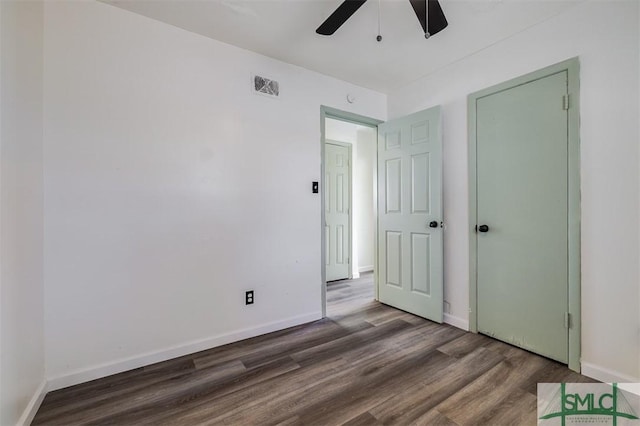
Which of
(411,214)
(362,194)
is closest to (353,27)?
(411,214)

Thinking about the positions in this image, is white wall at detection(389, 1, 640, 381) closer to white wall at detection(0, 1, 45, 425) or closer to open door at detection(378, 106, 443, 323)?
open door at detection(378, 106, 443, 323)

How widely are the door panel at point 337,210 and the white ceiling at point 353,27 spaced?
1.78m

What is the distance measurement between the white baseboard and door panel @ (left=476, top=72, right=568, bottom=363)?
1.76 m

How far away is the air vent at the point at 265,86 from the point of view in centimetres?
244

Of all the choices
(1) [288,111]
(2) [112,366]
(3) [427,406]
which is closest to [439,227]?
(3) [427,406]

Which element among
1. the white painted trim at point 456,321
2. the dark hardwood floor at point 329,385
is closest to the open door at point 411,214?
the white painted trim at point 456,321

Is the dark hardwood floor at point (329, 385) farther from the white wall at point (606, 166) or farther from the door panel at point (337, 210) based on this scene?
the door panel at point (337, 210)

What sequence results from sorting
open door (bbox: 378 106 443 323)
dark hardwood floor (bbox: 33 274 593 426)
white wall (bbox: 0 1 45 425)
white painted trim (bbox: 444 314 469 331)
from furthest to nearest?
1. open door (bbox: 378 106 443 323)
2. white painted trim (bbox: 444 314 469 331)
3. dark hardwood floor (bbox: 33 274 593 426)
4. white wall (bbox: 0 1 45 425)

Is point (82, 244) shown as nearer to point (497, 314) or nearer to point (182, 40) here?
point (182, 40)

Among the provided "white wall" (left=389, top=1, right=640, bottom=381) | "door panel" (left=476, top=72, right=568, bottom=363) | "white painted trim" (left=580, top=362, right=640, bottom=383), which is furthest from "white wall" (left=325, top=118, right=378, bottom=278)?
"white painted trim" (left=580, top=362, right=640, bottom=383)

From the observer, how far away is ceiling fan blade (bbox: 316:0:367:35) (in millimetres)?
1545

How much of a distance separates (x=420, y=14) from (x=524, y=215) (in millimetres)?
1635

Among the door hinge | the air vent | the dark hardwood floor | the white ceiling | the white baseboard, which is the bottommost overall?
the dark hardwood floor

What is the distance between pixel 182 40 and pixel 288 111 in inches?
38.2
